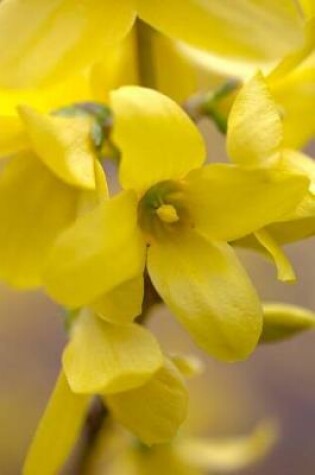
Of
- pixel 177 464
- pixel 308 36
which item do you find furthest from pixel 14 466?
pixel 308 36

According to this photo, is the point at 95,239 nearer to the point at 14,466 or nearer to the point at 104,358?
the point at 104,358

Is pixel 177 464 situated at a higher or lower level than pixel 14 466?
higher

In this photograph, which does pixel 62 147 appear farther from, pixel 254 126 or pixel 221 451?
pixel 221 451

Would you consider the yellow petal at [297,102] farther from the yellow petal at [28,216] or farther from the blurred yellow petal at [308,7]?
the yellow petal at [28,216]

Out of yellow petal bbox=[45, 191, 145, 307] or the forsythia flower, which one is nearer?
yellow petal bbox=[45, 191, 145, 307]

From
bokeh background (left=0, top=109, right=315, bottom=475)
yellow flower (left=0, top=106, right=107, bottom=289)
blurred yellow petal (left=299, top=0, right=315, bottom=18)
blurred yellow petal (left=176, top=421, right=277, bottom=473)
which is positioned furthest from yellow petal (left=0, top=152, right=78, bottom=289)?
bokeh background (left=0, top=109, right=315, bottom=475)

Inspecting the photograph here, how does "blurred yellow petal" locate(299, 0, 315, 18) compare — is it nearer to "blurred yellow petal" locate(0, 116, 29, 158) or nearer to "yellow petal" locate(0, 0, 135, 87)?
"yellow petal" locate(0, 0, 135, 87)

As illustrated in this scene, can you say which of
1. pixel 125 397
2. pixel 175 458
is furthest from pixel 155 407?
pixel 175 458
